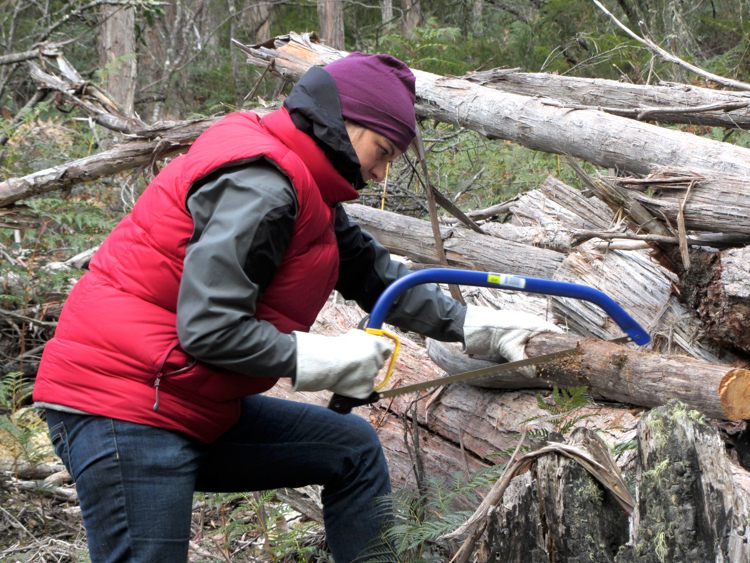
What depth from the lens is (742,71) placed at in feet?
25.4

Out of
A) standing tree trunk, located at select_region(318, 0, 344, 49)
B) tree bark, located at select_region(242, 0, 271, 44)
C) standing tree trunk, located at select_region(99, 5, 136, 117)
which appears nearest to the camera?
standing tree trunk, located at select_region(99, 5, 136, 117)

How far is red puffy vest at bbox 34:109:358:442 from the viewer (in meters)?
1.86

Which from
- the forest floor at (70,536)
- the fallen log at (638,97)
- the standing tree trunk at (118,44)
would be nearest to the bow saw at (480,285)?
the forest floor at (70,536)

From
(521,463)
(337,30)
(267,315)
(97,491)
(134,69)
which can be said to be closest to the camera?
(521,463)

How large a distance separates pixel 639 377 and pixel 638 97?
286cm

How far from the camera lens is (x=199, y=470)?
2242 mm

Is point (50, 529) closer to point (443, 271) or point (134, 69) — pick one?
point (443, 271)

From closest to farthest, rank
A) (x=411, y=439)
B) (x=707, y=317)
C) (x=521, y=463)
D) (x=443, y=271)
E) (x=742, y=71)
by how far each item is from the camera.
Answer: (x=521, y=463)
(x=443, y=271)
(x=707, y=317)
(x=411, y=439)
(x=742, y=71)

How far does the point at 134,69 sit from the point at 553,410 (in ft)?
28.8

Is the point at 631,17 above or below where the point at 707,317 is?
above

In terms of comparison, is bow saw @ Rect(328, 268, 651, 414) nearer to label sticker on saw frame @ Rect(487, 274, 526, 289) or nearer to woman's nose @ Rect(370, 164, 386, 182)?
label sticker on saw frame @ Rect(487, 274, 526, 289)

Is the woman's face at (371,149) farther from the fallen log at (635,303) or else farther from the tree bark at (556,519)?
the fallen log at (635,303)

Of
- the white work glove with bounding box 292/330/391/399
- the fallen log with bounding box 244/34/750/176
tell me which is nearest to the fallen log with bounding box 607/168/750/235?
the fallen log with bounding box 244/34/750/176

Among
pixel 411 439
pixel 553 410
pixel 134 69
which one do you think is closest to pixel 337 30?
pixel 134 69
